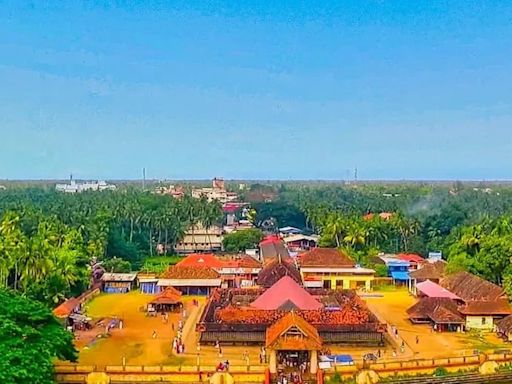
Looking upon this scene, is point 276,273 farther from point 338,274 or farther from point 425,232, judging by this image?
point 425,232

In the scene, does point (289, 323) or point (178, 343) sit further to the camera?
point (178, 343)

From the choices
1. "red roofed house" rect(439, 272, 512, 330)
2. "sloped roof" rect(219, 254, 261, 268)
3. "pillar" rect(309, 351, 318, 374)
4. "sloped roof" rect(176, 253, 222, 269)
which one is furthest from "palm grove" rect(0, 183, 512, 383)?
"pillar" rect(309, 351, 318, 374)

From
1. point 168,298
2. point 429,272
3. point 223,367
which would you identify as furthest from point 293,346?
point 429,272

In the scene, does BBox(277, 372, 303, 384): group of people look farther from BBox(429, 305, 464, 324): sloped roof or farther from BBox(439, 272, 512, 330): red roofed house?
BBox(439, 272, 512, 330): red roofed house

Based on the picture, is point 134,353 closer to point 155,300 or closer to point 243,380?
point 243,380

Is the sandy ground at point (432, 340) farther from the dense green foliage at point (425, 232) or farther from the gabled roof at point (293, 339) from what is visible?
the gabled roof at point (293, 339)

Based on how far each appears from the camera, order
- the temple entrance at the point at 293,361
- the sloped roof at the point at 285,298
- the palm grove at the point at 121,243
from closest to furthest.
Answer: the palm grove at the point at 121,243 < the temple entrance at the point at 293,361 < the sloped roof at the point at 285,298

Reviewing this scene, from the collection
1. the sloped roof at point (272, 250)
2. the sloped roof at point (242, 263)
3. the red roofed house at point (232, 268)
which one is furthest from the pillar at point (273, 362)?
the sloped roof at point (272, 250)
